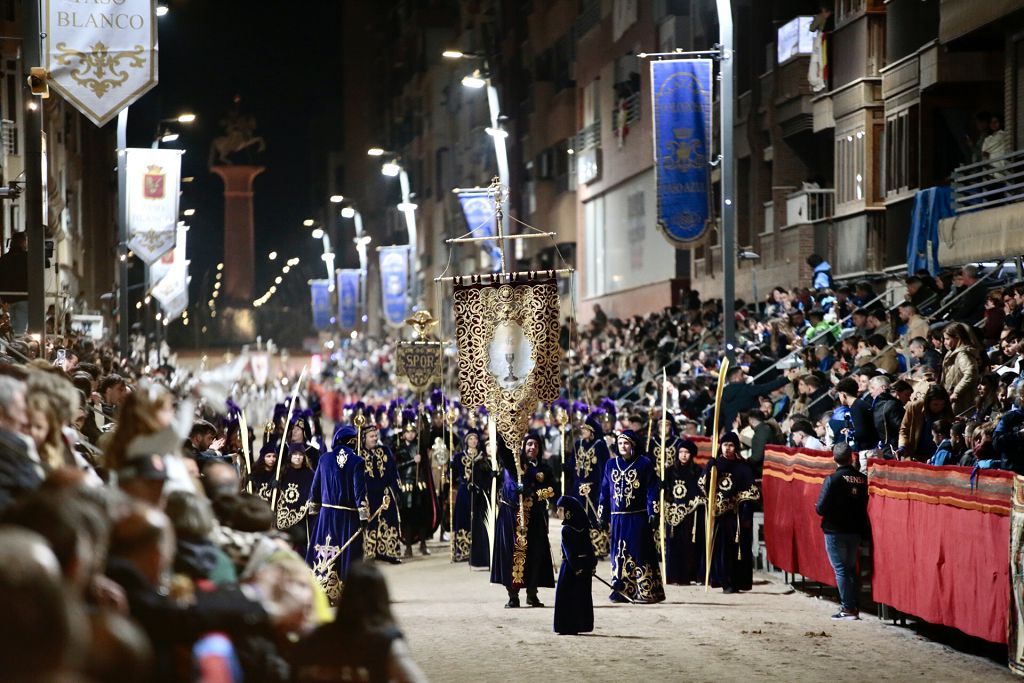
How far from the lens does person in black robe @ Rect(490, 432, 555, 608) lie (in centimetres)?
1695

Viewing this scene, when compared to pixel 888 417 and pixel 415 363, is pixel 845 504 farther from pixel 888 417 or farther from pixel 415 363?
pixel 415 363

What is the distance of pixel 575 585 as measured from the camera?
48.5ft

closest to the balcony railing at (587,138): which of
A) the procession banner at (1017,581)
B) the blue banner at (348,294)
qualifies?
the blue banner at (348,294)

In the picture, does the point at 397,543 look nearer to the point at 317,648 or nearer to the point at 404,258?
the point at 317,648

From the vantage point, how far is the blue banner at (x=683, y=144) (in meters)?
23.4

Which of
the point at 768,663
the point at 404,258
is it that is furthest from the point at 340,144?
the point at 768,663

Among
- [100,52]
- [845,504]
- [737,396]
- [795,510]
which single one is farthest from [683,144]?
[100,52]

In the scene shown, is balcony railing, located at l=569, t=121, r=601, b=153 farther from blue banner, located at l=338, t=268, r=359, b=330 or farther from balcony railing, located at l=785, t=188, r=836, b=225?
blue banner, located at l=338, t=268, r=359, b=330

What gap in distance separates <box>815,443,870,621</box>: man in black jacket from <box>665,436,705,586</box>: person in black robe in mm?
3067

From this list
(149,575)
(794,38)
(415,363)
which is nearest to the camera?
(149,575)

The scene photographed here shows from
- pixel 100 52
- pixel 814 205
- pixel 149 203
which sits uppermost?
pixel 100 52

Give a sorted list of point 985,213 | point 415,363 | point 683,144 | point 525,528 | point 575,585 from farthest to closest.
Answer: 1. point 415,363
2. point 683,144
3. point 985,213
4. point 525,528
5. point 575,585

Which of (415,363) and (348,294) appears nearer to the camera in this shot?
(415,363)

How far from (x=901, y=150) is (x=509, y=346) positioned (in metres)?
11.1
